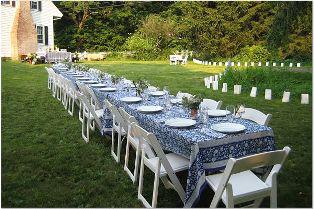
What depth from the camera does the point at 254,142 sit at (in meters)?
3.63

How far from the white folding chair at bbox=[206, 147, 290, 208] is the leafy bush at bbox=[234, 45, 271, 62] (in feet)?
70.9

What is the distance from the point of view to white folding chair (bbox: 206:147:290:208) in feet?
8.95

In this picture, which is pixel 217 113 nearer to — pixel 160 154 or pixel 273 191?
pixel 160 154

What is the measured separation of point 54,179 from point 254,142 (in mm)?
2440

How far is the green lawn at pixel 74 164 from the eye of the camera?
3867mm

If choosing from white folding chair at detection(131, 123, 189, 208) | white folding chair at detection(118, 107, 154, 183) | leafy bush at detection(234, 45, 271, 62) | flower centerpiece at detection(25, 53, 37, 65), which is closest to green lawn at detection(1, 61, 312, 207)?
white folding chair at detection(118, 107, 154, 183)

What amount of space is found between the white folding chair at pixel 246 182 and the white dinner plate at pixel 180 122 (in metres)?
0.67

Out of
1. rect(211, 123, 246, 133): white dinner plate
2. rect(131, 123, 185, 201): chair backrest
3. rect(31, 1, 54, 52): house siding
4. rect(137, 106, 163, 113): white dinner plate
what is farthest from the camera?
rect(31, 1, 54, 52): house siding

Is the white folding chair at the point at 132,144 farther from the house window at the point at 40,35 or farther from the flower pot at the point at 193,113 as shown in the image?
the house window at the point at 40,35

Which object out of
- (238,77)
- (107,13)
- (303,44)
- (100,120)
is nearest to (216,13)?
(303,44)

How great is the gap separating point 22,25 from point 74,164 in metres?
19.6

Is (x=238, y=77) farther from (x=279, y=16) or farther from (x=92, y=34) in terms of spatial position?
(x=92, y=34)

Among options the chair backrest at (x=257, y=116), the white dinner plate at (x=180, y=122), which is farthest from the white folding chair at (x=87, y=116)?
the chair backrest at (x=257, y=116)

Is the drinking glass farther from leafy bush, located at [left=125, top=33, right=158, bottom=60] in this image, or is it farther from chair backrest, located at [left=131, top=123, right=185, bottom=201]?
leafy bush, located at [left=125, top=33, right=158, bottom=60]
